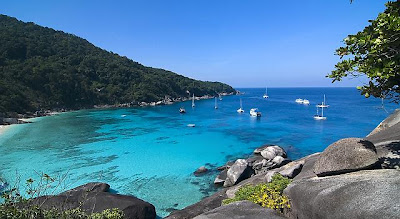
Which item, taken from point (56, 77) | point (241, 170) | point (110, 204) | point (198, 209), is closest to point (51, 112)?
point (56, 77)

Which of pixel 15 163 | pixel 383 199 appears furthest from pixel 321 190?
pixel 15 163

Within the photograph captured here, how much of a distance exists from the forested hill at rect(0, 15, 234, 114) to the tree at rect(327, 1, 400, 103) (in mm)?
Result: 67248

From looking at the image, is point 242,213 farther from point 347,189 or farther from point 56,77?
Answer: point 56,77

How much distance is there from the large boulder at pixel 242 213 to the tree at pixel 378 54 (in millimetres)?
3739

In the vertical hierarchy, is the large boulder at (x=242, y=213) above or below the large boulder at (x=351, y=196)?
below

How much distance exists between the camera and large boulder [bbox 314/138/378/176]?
669 cm

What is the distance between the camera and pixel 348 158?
22.6ft

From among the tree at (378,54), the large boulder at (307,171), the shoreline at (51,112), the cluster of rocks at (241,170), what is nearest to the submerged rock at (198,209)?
the cluster of rocks at (241,170)

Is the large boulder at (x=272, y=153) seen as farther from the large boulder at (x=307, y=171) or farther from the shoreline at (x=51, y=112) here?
the shoreline at (x=51, y=112)

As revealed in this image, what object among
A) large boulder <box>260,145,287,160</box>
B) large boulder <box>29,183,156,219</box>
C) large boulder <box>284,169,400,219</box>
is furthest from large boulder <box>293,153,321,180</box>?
large boulder <box>260,145,287,160</box>

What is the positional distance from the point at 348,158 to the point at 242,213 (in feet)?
11.4

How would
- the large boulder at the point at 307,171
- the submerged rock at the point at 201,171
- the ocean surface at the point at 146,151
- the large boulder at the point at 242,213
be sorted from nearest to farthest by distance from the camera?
the large boulder at the point at 242,213, the large boulder at the point at 307,171, the ocean surface at the point at 146,151, the submerged rock at the point at 201,171

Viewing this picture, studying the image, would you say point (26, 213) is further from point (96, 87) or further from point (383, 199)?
point (96, 87)

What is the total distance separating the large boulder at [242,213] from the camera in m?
6.08
